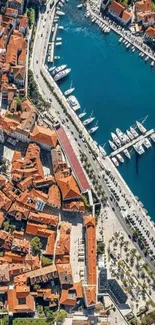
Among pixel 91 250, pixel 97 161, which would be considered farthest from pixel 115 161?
pixel 91 250

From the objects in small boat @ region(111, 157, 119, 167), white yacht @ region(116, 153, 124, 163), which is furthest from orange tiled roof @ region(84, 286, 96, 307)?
white yacht @ region(116, 153, 124, 163)

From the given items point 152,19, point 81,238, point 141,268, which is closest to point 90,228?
point 81,238

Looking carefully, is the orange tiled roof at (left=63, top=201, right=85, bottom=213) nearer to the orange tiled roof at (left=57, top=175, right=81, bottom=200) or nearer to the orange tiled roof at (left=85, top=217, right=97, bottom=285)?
the orange tiled roof at (left=57, top=175, right=81, bottom=200)

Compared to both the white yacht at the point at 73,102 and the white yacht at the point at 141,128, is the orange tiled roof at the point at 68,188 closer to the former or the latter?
the white yacht at the point at 73,102

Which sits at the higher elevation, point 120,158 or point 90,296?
point 120,158

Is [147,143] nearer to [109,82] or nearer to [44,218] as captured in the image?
[109,82]

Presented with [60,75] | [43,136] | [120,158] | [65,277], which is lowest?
[65,277]

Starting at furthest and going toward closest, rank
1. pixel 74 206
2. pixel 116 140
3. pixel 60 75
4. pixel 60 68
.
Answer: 1. pixel 60 68
2. pixel 60 75
3. pixel 116 140
4. pixel 74 206

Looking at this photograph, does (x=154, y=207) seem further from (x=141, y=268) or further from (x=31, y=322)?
(x=31, y=322)
